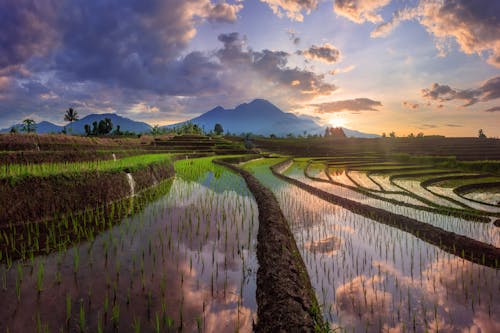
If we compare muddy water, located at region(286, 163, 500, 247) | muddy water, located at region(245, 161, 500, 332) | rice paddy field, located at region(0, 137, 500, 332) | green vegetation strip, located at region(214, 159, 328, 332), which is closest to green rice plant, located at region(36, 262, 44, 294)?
rice paddy field, located at region(0, 137, 500, 332)

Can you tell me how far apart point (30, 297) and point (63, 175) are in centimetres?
532

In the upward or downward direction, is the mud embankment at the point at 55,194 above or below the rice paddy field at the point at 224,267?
above

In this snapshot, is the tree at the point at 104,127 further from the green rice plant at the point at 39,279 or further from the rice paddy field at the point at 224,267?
the green rice plant at the point at 39,279

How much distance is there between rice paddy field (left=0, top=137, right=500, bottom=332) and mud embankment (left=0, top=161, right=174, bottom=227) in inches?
5.3

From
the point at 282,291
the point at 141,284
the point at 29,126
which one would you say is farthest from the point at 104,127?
the point at 282,291

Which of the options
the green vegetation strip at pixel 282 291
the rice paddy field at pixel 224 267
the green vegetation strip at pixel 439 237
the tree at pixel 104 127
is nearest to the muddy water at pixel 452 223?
the rice paddy field at pixel 224 267

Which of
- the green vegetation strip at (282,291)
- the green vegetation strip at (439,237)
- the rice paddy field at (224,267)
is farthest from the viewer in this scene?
the green vegetation strip at (439,237)

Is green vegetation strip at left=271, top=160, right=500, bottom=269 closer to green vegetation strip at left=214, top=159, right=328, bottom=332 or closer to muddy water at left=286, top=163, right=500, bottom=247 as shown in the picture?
muddy water at left=286, top=163, right=500, bottom=247

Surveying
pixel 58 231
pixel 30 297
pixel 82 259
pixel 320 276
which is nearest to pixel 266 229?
pixel 320 276

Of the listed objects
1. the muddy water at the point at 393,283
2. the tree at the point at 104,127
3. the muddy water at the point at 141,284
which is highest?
the tree at the point at 104,127

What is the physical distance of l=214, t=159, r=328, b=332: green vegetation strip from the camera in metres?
2.99

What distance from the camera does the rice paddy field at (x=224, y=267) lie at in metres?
3.28

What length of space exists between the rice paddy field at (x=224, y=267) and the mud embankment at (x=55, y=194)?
135mm

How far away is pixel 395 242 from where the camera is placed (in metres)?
6.30
